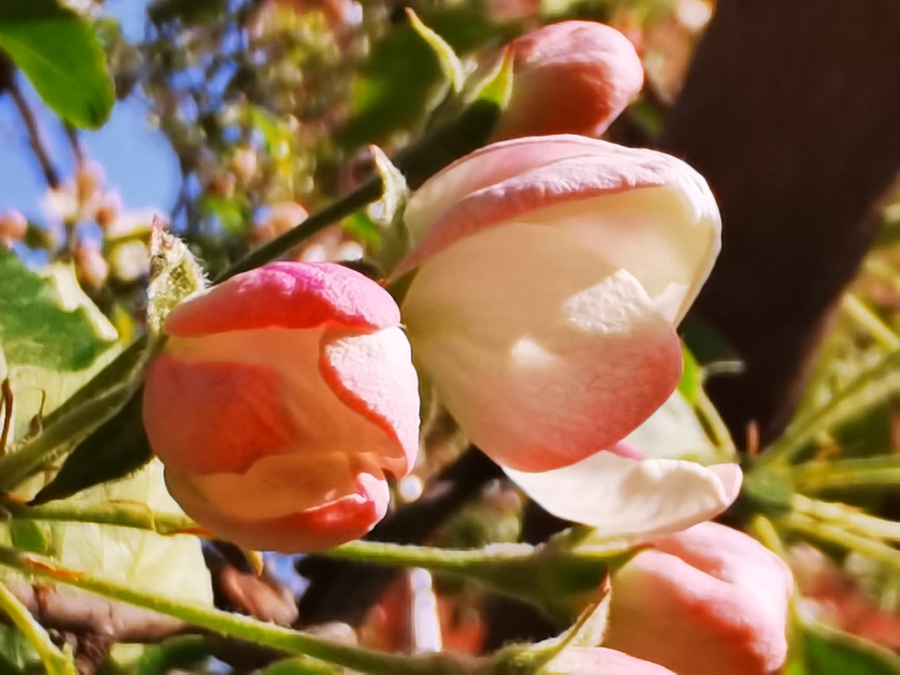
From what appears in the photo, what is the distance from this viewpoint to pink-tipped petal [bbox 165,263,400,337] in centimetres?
18

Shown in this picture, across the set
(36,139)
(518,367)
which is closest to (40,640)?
(518,367)

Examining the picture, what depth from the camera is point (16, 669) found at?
0.31m

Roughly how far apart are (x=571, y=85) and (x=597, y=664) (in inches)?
6.4

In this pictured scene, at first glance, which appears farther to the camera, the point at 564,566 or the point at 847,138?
the point at 847,138

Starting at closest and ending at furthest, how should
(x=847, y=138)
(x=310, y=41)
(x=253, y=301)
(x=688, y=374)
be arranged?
(x=253, y=301)
(x=688, y=374)
(x=847, y=138)
(x=310, y=41)

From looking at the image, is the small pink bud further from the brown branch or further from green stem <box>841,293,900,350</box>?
green stem <box>841,293,900,350</box>

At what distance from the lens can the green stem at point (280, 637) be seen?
0.24 m

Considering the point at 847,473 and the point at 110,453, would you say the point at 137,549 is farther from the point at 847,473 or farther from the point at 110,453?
the point at 847,473

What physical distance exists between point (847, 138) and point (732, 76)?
0.27 feet

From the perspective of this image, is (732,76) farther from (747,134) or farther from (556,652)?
(556,652)

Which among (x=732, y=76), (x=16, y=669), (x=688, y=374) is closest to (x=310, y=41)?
(x=732, y=76)

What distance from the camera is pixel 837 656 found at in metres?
0.41

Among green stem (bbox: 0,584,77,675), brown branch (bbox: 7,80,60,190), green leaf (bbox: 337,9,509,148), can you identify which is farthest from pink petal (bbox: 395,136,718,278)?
brown branch (bbox: 7,80,60,190)

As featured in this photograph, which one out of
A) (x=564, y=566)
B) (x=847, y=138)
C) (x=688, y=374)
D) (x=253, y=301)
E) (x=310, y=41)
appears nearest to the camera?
(x=253, y=301)
